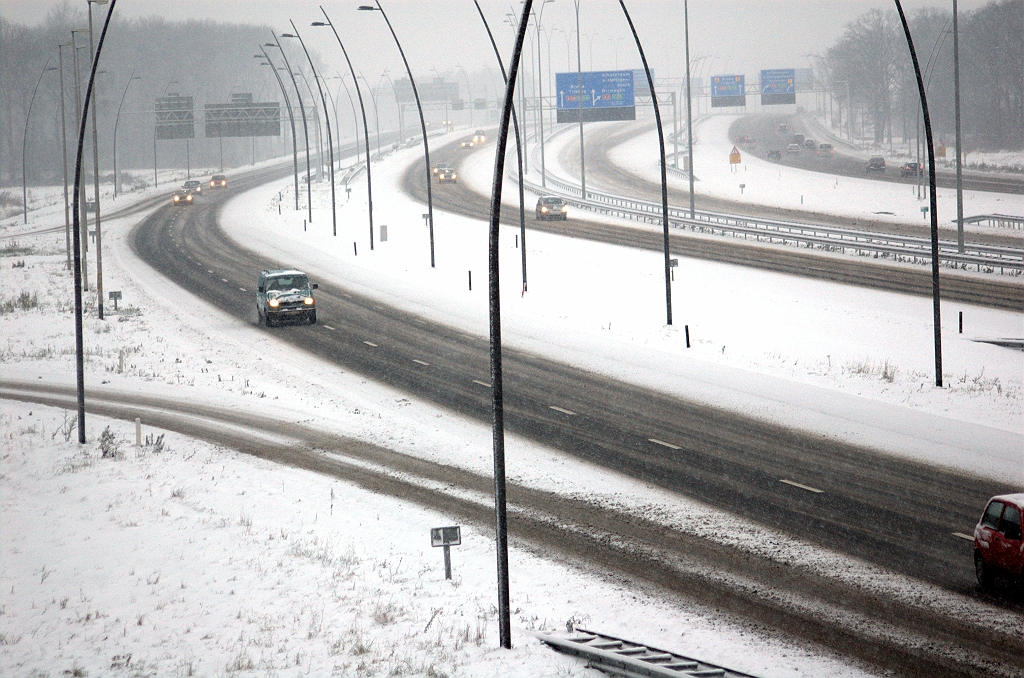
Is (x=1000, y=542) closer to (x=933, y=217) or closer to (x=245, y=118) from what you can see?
(x=933, y=217)

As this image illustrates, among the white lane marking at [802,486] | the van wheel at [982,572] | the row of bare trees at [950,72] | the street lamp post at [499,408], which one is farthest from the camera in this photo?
the row of bare trees at [950,72]

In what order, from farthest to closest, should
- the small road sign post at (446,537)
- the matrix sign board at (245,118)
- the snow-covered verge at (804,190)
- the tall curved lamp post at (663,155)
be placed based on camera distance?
the matrix sign board at (245,118), the snow-covered verge at (804,190), the tall curved lamp post at (663,155), the small road sign post at (446,537)

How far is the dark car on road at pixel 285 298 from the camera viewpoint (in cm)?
3806

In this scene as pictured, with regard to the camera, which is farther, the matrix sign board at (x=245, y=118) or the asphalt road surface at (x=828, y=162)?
the matrix sign board at (x=245, y=118)

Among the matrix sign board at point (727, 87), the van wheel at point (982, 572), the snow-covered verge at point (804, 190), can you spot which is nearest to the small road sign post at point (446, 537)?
the van wheel at point (982, 572)

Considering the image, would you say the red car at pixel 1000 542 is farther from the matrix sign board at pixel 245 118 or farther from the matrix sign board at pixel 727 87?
the matrix sign board at pixel 727 87

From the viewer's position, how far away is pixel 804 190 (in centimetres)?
8406

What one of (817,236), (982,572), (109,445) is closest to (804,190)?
(817,236)

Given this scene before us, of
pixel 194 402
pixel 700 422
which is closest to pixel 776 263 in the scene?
pixel 700 422

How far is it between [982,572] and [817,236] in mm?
43493

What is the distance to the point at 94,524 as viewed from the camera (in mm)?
18906

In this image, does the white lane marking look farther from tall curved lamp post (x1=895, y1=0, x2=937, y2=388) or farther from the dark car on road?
the dark car on road

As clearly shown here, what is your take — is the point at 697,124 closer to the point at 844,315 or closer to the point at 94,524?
the point at 844,315

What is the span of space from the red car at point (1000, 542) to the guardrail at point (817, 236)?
3333 cm
